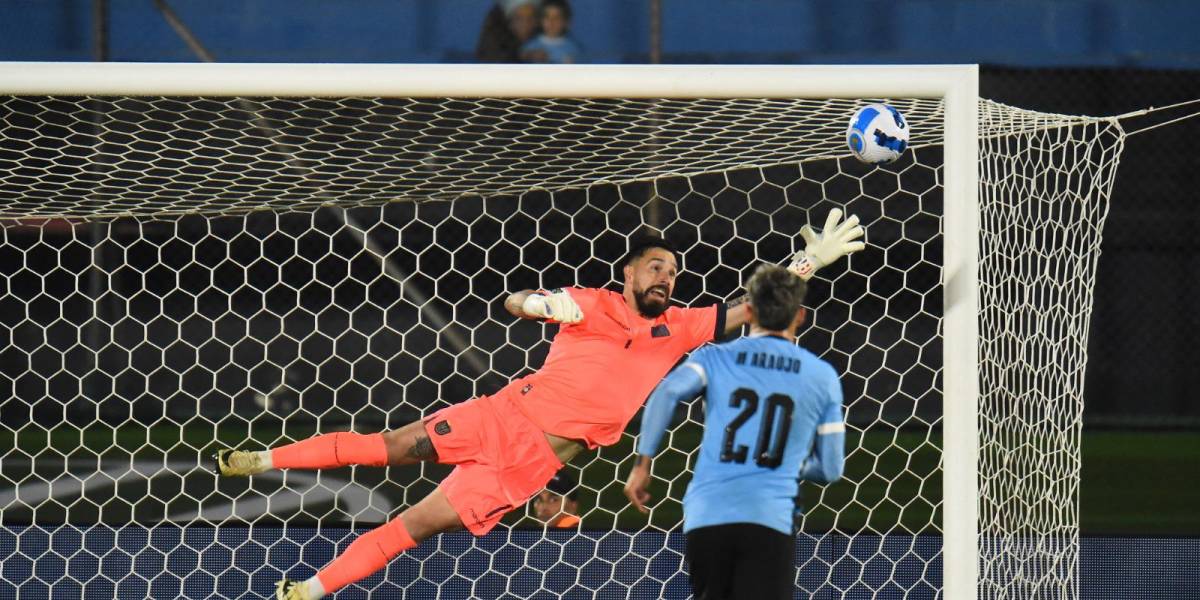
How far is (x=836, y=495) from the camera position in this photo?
495 centimetres

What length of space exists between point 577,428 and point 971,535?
1136 mm

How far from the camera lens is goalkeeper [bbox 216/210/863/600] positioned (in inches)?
129

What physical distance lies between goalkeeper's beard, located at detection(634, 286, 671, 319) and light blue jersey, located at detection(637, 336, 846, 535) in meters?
0.93

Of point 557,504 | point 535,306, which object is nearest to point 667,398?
point 535,306

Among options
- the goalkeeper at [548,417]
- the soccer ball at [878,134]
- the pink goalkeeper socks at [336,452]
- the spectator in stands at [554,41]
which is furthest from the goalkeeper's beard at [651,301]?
the spectator in stands at [554,41]

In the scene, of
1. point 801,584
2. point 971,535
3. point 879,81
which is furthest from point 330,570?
point 879,81

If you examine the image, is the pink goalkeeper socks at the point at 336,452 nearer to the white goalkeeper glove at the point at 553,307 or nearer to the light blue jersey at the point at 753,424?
the white goalkeeper glove at the point at 553,307

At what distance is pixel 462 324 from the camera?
21.3 feet

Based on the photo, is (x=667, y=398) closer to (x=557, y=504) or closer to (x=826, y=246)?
(x=826, y=246)

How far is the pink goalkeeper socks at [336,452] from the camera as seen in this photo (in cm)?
336

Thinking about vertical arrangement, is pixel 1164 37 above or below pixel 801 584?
above

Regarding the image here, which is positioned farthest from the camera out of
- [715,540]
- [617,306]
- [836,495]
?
[836,495]

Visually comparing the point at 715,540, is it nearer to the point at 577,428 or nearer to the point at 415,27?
the point at 577,428

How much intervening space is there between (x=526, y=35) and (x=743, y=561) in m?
5.12
